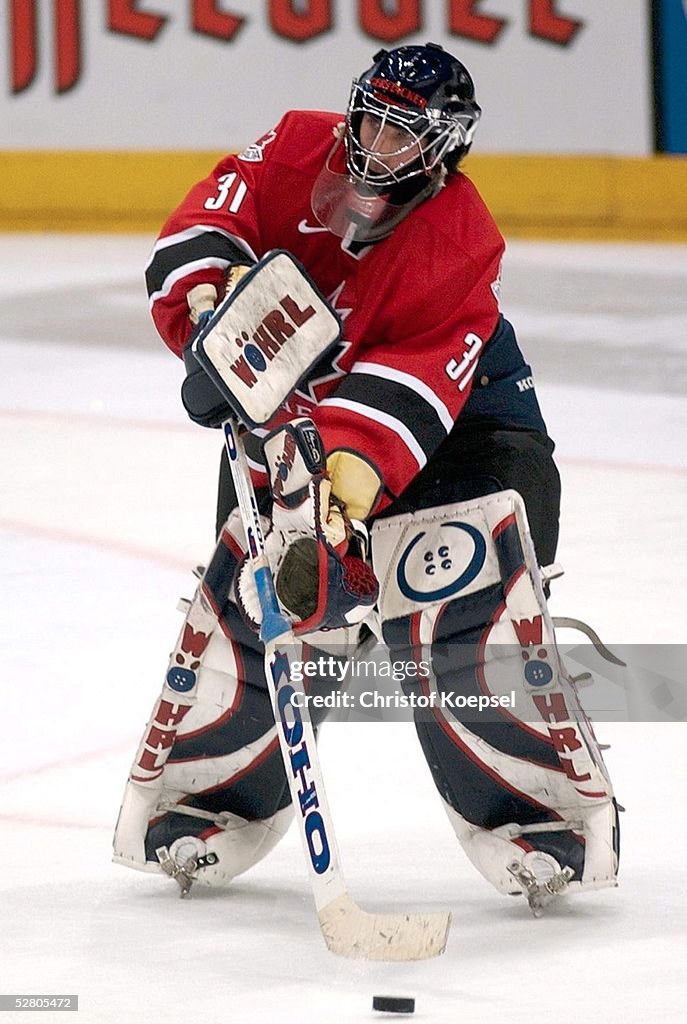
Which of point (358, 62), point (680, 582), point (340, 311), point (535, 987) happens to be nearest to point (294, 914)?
point (535, 987)

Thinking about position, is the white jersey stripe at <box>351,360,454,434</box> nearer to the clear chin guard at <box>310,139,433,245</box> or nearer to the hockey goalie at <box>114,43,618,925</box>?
the hockey goalie at <box>114,43,618,925</box>

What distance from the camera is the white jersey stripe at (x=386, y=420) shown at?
2082 mm

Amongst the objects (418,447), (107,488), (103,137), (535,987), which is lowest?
(103,137)

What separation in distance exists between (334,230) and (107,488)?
2180 millimetres

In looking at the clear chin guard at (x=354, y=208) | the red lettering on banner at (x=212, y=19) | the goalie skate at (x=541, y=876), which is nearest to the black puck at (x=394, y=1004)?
the goalie skate at (x=541, y=876)

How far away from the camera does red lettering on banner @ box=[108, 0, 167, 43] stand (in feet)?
25.6

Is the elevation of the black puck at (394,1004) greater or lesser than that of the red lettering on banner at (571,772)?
greater

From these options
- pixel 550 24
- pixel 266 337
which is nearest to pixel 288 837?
pixel 266 337

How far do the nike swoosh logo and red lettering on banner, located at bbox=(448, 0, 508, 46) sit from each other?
5652 mm

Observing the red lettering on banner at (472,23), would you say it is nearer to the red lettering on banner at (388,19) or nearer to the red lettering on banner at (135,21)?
the red lettering on banner at (388,19)

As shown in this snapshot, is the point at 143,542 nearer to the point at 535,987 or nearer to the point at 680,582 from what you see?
the point at 680,582

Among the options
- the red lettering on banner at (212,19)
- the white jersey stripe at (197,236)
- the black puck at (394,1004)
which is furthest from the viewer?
the red lettering on banner at (212,19)

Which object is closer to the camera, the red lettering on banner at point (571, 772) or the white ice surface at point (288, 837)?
the white ice surface at point (288, 837)

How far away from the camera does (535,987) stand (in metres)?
2.00
